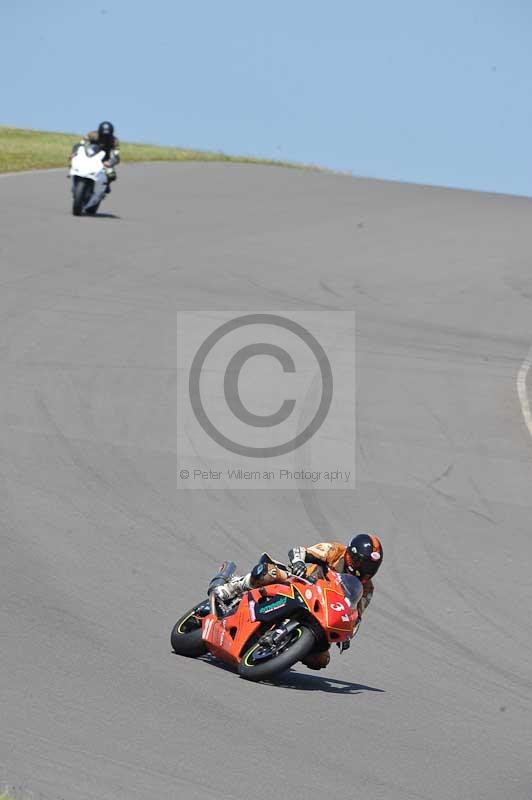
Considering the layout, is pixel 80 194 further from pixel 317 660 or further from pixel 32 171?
pixel 317 660

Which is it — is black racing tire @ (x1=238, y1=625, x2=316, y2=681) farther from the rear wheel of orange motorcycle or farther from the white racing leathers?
the white racing leathers

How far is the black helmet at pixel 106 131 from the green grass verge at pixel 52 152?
499cm

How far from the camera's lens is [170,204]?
1109 inches

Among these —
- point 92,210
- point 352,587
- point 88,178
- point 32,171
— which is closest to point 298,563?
point 352,587

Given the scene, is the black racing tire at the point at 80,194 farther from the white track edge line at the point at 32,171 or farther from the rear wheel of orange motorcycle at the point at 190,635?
the rear wheel of orange motorcycle at the point at 190,635

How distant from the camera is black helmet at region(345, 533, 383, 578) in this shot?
26.1 feet

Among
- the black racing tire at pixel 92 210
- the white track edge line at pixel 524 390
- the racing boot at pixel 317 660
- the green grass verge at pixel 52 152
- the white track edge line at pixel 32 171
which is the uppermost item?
the green grass verge at pixel 52 152

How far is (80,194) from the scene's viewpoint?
2508cm

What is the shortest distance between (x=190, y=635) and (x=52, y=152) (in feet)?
91.4

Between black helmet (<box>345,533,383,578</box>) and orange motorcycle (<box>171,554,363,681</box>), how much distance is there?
0.10 metres

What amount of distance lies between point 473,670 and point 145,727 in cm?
329

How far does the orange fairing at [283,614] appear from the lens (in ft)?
25.3

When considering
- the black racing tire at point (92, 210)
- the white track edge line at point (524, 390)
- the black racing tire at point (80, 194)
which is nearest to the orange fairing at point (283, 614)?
the white track edge line at point (524, 390)

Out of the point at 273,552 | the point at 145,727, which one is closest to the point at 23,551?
the point at 273,552
